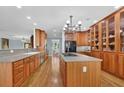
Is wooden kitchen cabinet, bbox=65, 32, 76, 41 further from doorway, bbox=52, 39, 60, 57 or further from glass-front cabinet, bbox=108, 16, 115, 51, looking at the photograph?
doorway, bbox=52, 39, 60, 57

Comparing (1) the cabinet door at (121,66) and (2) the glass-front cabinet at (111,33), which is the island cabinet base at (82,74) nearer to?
(1) the cabinet door at (121,66)

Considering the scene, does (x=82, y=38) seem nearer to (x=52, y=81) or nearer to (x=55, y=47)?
(x=52, y=81)

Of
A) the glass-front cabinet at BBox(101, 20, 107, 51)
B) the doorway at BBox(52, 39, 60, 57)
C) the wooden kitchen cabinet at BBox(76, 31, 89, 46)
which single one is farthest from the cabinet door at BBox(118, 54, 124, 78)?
the doorway at BBox(52, 39, 60, 57)

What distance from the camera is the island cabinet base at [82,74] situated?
3307 millimetres

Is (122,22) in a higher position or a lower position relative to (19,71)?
higher

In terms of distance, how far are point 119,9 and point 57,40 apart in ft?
51.7

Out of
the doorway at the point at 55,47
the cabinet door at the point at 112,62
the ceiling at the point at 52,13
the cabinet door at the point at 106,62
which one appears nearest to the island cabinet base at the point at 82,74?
the cabinet door at the point at 112,62

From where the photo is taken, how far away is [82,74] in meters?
3.33

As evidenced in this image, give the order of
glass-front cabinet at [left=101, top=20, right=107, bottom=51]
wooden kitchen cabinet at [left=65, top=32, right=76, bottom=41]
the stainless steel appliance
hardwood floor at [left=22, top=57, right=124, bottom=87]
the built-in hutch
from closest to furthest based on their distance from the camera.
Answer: hardwood floor at [left=22, top=57, right=124, bottom=87], the built-in hutch, glass-front cabinet at [left=101, top=20, right=107, bottom=51], the stainless steel appliance, wooden kitchen cabinet at [left=65, top=32, right=76, bottom=41]

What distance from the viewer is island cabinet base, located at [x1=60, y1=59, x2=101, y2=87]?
3307 millimetres
